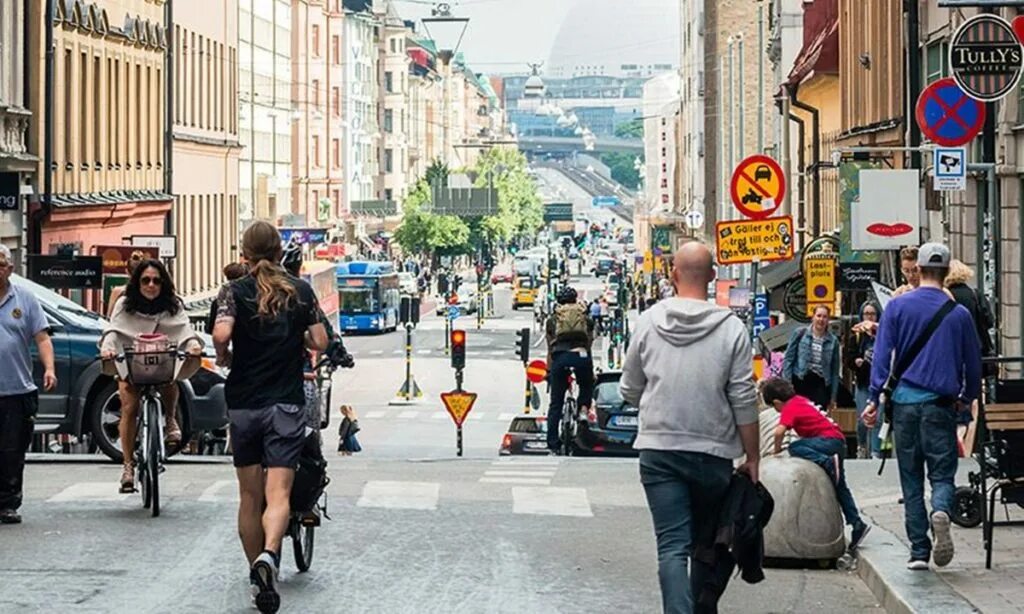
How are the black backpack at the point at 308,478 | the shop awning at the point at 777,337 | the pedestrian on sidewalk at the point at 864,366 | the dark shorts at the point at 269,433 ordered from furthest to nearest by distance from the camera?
the shop awning at the point at 777,337 < the pedestrian on sidewalk at the point at 864,366 < the black backpack at the point at 308,478 < the dark shorts at the point at 269,433

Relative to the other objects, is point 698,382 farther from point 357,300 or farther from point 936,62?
point 357,300

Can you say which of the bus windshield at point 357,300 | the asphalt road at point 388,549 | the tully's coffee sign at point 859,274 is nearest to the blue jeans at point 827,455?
the asphalt road at point 388,549

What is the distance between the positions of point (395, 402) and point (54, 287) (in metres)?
32.9

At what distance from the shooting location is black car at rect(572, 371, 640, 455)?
28.4m

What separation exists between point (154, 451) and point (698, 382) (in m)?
6.16

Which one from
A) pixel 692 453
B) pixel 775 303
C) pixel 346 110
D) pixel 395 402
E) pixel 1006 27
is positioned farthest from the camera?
pixel 346 110

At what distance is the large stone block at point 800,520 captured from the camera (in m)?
14.3

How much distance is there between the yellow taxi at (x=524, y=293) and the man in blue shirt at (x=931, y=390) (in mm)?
128377

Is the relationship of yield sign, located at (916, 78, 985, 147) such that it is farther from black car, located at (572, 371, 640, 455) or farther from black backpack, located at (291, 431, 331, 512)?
black backpack, located at (291, 431, 331, 512)

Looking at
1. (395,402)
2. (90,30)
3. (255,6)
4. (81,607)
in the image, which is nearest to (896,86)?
(90,30)

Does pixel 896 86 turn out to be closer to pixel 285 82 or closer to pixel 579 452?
pixel 579 452

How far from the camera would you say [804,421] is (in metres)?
14.6

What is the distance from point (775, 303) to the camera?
4031 cm

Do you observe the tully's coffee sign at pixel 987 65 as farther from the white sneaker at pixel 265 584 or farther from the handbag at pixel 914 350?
the white sneaker at pixel 265 584
